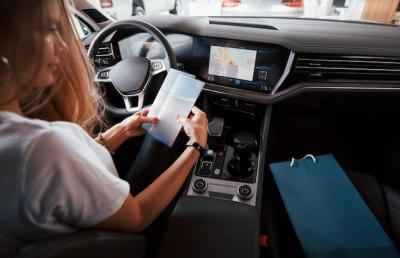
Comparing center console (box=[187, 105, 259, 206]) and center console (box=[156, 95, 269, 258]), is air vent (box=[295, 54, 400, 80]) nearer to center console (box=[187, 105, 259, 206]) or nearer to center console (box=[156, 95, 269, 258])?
center console (box=[156, 95, 269, 258])

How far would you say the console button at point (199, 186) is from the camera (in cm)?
94

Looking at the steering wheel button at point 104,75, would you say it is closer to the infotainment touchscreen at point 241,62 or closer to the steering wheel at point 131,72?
the steering wheel at point 131,72

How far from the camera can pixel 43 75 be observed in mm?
454

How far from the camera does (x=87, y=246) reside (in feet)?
1.36

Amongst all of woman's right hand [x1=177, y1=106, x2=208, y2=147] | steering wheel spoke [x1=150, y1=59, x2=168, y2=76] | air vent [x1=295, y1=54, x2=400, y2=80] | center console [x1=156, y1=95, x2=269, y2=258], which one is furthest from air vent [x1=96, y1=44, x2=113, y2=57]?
air vent [x1=295, y1=54, x2=400, y2=80]

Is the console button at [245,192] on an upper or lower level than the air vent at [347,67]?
lower

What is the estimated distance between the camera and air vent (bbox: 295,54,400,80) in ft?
3.49

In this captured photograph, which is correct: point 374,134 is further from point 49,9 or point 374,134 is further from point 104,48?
point 49,9

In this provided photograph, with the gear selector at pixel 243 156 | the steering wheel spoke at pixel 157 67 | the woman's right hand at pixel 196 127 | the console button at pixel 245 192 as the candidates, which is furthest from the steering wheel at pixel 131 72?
the console button at pixel 245 192

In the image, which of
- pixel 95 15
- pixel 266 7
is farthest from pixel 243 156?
pixel 266 7

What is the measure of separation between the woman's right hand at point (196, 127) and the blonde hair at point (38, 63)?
29 cm

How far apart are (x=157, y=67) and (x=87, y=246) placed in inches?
31.2

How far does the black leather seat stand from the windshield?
2187 millimetres

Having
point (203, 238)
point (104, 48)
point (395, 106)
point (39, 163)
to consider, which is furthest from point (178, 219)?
point (395, 106)
